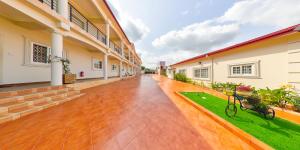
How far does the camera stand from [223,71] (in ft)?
28.4

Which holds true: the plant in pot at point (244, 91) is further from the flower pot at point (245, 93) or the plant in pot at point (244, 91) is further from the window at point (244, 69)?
the window at point (244, 69)

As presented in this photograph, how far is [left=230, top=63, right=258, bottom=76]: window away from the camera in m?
6.40

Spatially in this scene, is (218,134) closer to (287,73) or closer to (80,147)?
(80,147)

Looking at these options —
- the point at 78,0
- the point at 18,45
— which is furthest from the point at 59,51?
the point at 78,0

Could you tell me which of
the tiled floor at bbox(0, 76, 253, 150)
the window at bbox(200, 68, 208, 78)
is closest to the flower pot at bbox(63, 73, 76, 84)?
the tiled floor at bbox(0, 76, 253, 150)

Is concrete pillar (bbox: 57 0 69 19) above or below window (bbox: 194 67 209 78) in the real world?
above

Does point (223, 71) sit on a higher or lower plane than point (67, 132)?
higher

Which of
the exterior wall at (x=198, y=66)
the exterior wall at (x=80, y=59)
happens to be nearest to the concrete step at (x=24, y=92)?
the exterior wall at (x=80, y=59)

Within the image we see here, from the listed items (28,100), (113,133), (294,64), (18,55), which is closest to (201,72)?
(294,64)

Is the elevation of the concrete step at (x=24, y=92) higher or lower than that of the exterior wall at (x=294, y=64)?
lower

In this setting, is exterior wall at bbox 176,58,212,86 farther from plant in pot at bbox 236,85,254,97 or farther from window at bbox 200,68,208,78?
plant in pot at bbox 236,85,254,97

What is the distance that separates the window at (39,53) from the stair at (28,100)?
2603 millimetres

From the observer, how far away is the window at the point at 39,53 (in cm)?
620

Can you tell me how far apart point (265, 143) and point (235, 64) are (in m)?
6.81
